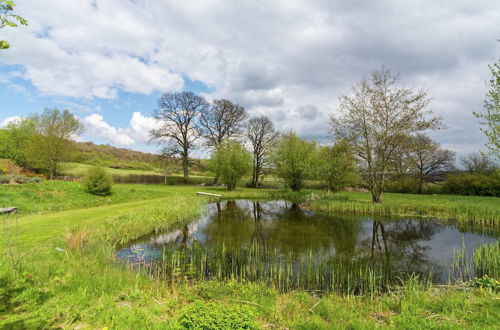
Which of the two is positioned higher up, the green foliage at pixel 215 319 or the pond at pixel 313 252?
the green foliage at pixel 215 319

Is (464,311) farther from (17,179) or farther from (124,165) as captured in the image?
(124,165)

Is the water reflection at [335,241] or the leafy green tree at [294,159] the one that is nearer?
the water reflection at [335,241]

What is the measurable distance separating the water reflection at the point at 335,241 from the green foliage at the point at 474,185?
25.3 meters

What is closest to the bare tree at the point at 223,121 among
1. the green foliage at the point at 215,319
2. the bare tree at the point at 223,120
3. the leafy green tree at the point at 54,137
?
the bare tree at the point at 223,120

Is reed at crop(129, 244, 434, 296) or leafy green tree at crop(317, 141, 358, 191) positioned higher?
leafy green tree at crop(317, 141, 358, 191)

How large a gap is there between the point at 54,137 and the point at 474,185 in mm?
58830

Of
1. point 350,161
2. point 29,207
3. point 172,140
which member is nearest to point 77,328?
point 29,207

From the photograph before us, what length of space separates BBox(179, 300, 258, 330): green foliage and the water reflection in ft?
14.3

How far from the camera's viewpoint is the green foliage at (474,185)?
32750 mm

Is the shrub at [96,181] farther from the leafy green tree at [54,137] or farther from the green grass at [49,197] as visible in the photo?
the leafy green tree at [54,137]

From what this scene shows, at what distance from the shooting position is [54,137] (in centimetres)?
3225

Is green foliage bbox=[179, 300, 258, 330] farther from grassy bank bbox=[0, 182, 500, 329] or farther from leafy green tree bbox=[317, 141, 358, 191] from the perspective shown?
leafy green tree bbox=[317, 141, 358, 191]

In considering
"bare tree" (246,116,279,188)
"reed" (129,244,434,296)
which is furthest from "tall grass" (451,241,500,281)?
"bare tree" (246,116,279,188)

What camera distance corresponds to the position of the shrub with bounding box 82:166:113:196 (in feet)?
67.8
